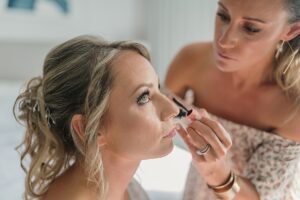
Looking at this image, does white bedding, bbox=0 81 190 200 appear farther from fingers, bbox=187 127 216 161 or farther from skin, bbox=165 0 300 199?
fingers, bbox=187 127 216 161

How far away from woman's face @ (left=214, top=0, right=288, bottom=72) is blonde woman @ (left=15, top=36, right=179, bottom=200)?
20cm

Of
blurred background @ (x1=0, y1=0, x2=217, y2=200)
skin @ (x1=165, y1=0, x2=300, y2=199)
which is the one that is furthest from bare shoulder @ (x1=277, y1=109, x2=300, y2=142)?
blurred background @ (x1=0, y1=0, x2=217, y2=200)

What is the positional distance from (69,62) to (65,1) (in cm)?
128

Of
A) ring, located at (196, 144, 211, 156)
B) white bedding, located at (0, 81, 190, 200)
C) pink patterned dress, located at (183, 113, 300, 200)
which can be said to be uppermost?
ring, located at (196, 144, 211, 156)

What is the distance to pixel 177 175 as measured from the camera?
5.32ft

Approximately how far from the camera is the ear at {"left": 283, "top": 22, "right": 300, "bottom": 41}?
1.09 metres

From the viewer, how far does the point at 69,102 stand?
3.16ft

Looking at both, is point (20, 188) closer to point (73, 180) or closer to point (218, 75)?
point (73, 180)

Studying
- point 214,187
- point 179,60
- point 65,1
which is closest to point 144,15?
point 65,1

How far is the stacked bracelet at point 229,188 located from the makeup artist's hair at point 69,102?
0.26 m

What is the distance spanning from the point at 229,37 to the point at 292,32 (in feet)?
0.52

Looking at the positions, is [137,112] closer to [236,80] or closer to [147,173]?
[236,80]

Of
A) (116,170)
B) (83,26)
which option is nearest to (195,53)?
(116,170)

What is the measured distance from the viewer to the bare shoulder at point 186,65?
1383 millimetres
